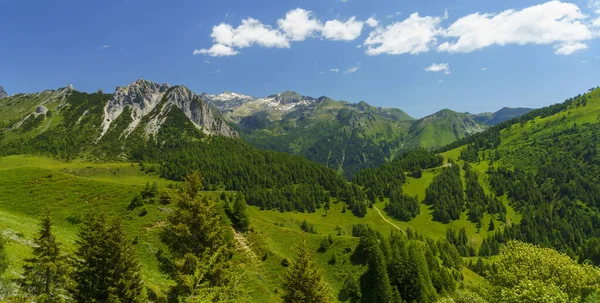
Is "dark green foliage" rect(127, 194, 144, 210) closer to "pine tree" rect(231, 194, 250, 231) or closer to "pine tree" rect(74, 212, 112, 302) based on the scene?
"pine tree" rect(231, 194, 250, 231)

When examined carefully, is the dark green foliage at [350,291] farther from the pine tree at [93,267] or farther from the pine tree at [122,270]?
the pine tree at [93,267]

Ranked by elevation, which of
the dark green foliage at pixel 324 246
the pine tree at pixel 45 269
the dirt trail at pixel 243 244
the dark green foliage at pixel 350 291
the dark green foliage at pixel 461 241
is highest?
the pine tree at pixel 45 269

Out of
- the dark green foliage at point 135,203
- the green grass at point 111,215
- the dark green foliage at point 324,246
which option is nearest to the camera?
the green grass at point 111,215

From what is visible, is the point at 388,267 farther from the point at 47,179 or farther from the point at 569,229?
the point at 569,229

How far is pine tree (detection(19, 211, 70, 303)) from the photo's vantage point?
3030 centimetres

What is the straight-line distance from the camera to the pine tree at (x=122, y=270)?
105 ft

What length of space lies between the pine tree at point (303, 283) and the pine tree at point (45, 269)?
22024mm

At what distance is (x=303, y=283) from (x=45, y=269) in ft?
84.2

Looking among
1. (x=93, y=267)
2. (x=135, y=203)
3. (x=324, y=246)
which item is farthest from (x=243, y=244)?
(x=93, y=267)

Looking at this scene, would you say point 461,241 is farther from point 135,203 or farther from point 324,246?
point 135,203

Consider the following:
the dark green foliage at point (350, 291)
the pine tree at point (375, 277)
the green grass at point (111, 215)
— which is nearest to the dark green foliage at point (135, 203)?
the green grass at point (111, 215)

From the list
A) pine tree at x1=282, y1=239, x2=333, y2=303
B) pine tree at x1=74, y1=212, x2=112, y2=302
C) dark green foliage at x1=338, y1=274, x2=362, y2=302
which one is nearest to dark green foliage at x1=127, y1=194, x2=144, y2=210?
pine tree at x1=74, y1=212, x2=112, y2=302

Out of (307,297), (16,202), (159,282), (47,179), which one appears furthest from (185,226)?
(47,179)

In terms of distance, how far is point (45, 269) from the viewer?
3059cm
